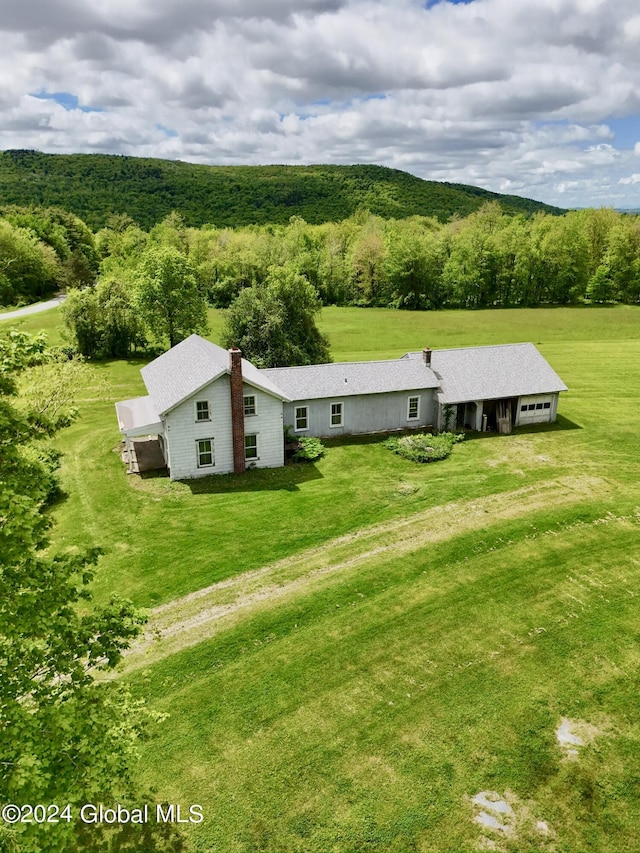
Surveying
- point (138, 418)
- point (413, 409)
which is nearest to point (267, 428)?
point (138, 418)

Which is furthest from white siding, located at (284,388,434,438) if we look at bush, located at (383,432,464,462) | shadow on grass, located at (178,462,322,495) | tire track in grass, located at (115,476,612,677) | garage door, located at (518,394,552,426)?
tire track in grass, located at (115,476,612,677)

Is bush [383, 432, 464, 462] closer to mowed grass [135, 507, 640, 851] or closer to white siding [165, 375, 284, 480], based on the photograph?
white siding [165, 375, 284, 480]

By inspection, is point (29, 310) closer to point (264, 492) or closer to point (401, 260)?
point (401, 260)

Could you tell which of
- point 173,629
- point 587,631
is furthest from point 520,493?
point 173,629

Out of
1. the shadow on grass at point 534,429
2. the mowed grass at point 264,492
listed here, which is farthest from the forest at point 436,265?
the shadow on grass at point 534,429

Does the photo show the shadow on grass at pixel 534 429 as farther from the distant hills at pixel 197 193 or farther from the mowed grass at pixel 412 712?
the distant hills at pixel 197 193
